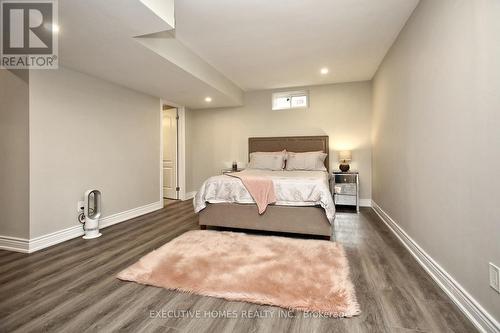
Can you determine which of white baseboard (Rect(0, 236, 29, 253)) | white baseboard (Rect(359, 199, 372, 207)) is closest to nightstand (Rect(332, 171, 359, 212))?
white baseboard (Rect(359, 199, 372, 207))

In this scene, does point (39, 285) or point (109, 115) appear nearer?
point (39, 285)

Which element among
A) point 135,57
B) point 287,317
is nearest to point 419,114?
point 287,317

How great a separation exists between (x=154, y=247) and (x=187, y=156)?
311cm

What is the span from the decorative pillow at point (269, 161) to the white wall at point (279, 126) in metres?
0.69

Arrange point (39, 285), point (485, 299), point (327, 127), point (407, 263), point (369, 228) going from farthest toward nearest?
point (327, 127)
point (369, 228)
point (407, 263)
point (39, 285)
point (485, 299)

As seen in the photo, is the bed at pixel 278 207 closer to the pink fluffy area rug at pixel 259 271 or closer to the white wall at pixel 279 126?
the pink fluffy area rug at pixel 259 271

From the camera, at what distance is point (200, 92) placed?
162 inches

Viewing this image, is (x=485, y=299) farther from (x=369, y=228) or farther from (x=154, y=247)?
(x=154, y=247)

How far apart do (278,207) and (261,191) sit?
11.2 inches

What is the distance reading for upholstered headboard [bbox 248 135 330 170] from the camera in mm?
4750

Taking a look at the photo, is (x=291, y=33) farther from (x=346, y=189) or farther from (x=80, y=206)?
(x=80, y=206)

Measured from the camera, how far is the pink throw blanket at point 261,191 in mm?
2879

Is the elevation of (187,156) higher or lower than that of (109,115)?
lower

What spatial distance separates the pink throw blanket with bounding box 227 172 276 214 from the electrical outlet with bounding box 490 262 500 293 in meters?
1.90
